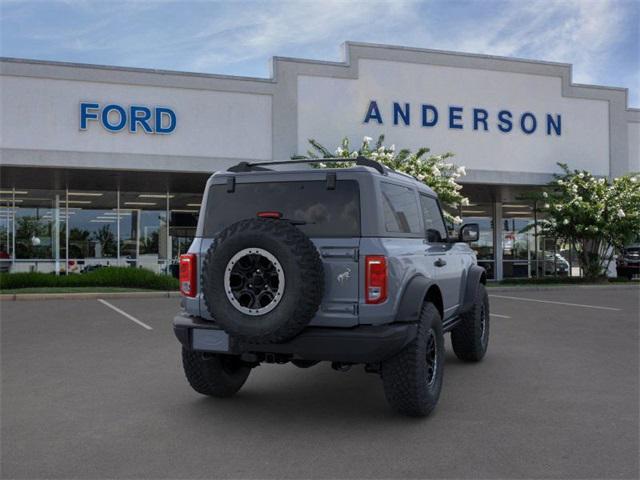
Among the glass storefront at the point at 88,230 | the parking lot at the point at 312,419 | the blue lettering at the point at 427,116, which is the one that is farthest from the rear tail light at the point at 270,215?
the glass storefront at the point at 88,230

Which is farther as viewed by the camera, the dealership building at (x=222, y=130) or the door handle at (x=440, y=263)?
the dealership building at (x=222, y=130)

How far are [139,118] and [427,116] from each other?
393 inches

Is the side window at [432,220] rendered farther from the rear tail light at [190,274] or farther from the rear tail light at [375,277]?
the rear tail light at [190,274]

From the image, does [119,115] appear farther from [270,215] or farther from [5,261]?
[270,215]

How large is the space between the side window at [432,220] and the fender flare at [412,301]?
1086 millimetres

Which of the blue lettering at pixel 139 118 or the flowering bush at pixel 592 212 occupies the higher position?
the blue lettering at pixel 139 118

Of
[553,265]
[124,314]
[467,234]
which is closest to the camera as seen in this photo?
[467,234]

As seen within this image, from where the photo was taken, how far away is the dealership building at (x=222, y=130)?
63.7ft

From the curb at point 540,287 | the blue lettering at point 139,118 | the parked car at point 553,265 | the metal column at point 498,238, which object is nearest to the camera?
the blue lettering at point 139,118

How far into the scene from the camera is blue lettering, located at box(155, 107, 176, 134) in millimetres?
20125

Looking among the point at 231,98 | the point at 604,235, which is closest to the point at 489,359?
the point at 231,98

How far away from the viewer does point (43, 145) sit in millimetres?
19109

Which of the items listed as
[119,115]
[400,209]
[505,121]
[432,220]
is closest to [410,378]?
[400,209]

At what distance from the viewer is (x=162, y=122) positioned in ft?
66.2
